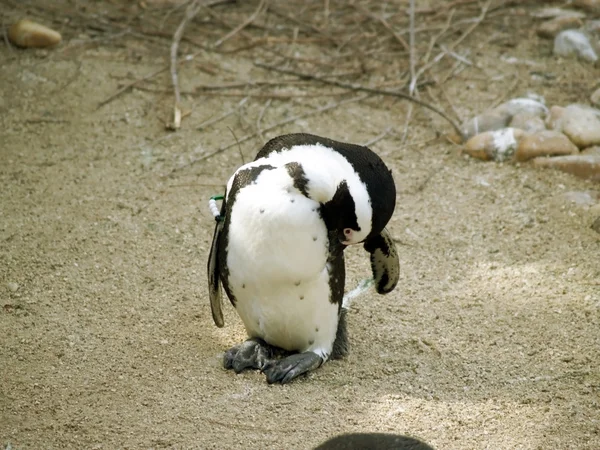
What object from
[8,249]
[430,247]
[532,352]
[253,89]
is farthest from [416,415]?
[253,89]

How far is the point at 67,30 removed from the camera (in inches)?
228

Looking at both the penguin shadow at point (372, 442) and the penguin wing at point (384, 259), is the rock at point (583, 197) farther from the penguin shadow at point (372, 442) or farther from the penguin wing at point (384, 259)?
the penguin shadow at point (372, 442)

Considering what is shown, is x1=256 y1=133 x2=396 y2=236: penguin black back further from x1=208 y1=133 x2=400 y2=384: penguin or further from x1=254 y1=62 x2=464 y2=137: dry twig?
x1=254 y1=62 x2=464 y2=137: dry twig

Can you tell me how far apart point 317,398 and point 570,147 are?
2.56 metres

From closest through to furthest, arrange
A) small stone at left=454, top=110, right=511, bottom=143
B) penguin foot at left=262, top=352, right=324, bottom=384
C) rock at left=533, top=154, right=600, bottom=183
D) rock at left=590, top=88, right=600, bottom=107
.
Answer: penguin foot at left=262, top=352, right=324, bottom=384 < rock at left=533, top=154, right=600, bottom=183 < small stone at left=454, top=110, right=511, bottom=143 < rock at left=590, top=88, right=600, bottom=107

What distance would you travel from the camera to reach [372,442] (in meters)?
2.72

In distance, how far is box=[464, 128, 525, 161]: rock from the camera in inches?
194

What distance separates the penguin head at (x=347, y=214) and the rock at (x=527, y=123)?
247 centimetres

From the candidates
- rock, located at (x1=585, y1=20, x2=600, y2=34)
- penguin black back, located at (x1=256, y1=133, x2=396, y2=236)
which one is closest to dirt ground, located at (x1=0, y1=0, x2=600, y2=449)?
rock, located at (x1=585, y1=20, x2=600, y2=34)

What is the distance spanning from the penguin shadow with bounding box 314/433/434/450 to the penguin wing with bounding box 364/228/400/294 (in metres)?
0.74

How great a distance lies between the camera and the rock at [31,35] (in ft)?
18.0

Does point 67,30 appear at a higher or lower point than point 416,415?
lower

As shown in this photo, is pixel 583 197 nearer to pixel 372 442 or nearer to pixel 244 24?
pixel 372 442

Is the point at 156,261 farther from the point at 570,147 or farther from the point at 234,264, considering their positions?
the point at 570,147
